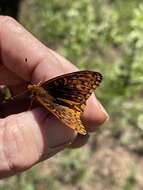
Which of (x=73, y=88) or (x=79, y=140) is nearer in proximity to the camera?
(x=73, y=88)

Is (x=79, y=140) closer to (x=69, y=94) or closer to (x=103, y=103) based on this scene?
(x=69, y=94)

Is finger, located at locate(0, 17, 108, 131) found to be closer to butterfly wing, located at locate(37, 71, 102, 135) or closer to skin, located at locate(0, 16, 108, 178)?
skin, located at locate(0, 16, 108, 178)

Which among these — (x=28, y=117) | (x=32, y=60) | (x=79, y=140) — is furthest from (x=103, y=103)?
(x=28, y=117)

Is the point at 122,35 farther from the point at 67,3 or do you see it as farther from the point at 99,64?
the point at 67,3

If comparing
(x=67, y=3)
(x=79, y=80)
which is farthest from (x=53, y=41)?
(x=79, y=80)

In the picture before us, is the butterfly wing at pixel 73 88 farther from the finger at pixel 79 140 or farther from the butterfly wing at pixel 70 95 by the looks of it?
the finger at pixel 79 140

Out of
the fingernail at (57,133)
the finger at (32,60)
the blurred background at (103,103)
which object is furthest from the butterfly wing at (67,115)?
the blurred background at (103,103)

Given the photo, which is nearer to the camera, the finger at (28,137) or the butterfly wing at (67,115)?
the butterfly wing at (67,115)

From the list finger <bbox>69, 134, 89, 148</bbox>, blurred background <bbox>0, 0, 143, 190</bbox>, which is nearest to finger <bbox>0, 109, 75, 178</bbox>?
finger <bbox>69, 134, 89, 148</bbox>
